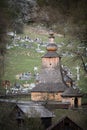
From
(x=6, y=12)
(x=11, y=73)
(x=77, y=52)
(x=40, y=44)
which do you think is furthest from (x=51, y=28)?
(x=40, y=44)

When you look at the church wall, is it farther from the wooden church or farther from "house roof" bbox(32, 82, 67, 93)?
"house roof" bbox(32, 82, 67, 93)

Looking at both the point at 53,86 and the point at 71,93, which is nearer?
the point at 71,93

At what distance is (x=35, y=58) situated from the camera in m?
76.1

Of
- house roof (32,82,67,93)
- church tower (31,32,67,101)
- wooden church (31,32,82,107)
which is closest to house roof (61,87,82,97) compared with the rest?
wooden church (31,32,82,107)

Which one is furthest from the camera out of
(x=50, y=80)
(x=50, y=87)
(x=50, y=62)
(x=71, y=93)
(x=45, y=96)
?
(x=50, y=62)

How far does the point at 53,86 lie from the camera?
160 feet

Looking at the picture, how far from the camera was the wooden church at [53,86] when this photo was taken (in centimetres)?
4506

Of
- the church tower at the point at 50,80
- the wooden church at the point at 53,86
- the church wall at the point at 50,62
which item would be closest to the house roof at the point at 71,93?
the wooden church at the point at 53,86

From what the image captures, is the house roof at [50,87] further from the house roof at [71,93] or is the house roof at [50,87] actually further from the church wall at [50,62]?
the church wall at [50,62]

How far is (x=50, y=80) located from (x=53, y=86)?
1380mm

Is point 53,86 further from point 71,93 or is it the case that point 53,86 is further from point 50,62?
point 71,93

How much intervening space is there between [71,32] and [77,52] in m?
7.29

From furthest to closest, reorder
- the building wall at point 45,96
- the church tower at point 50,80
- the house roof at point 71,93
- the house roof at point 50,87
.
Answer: the house roof at point 50,87
the church tower at point 50,80
the building wall at point 45,96
the house roof at point 71,93

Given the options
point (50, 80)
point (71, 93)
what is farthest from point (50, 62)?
point (71, 93)
